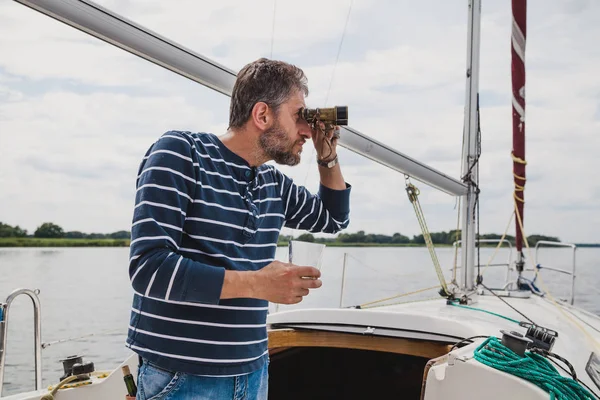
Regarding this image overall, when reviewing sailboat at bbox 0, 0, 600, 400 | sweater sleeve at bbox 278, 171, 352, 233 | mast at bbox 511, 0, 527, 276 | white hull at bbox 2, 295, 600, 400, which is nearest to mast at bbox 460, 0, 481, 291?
sailboat at bbox 0, 0, 600, 400

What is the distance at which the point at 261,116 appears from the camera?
1479 millimetres

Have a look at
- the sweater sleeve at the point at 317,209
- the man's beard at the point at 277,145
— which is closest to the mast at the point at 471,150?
the sweater sleeve at the point at 317,209

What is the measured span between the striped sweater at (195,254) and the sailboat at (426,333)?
1.30 feet

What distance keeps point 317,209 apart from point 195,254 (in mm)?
646

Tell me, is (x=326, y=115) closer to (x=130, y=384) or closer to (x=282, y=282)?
(x=282, y=282)

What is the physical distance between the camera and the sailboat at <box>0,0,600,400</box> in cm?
144

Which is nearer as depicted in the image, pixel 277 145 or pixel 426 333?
pixel 277 145

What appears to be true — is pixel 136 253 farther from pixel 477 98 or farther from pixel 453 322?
pixel 477 98

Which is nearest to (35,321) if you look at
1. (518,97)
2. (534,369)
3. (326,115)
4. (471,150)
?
(326,115)

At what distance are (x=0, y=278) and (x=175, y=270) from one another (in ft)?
77.6

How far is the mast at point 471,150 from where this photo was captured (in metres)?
3.12

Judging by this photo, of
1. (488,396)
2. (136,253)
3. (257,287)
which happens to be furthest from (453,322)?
(136,253)

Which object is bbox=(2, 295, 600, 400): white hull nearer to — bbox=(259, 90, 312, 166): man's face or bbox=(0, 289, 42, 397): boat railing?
bbox=(0, 289, 42, 397): boat railing

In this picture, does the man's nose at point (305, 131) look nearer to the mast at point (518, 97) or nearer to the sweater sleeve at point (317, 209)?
the sweater sleeve at point (317, 209)
